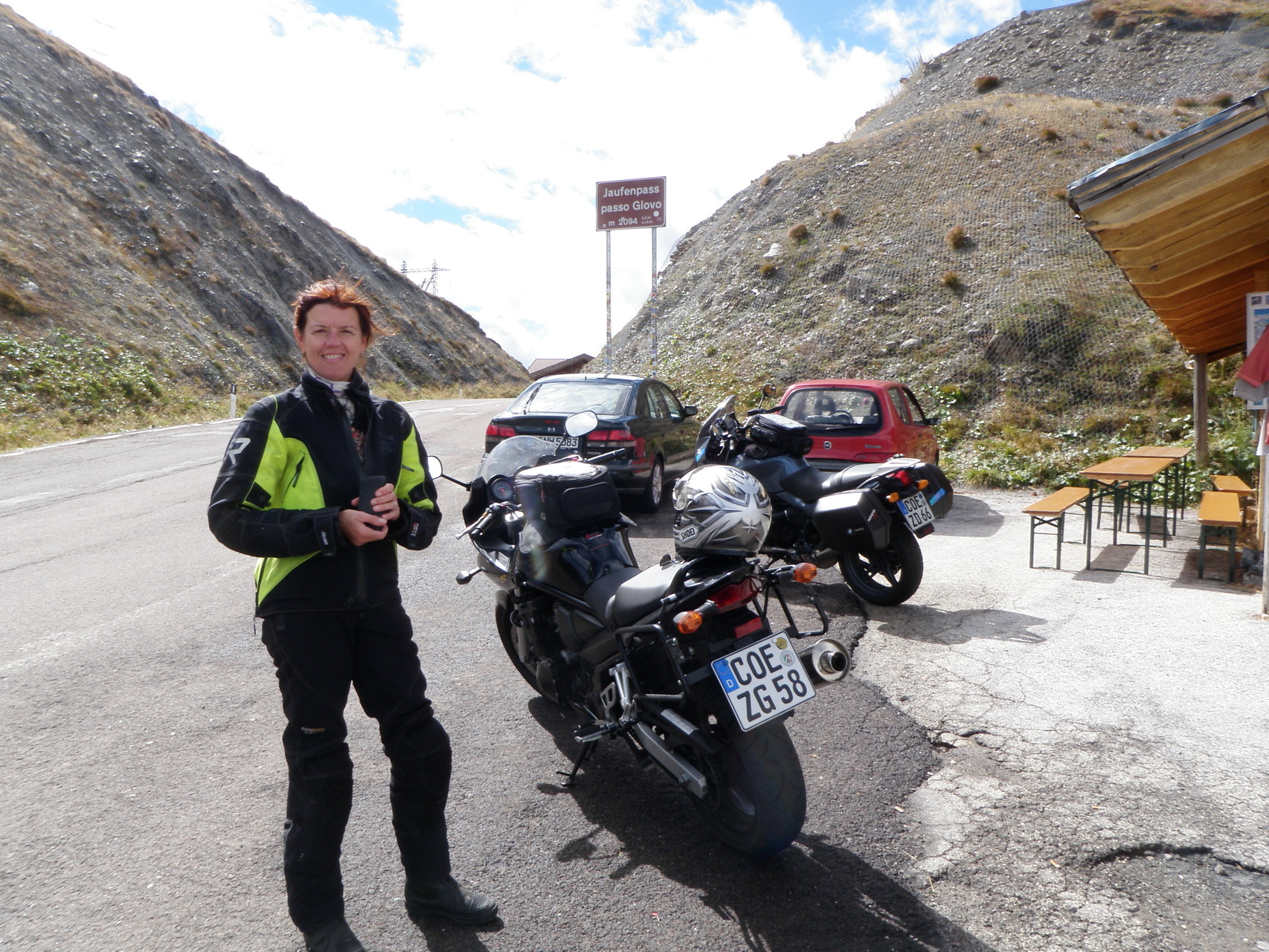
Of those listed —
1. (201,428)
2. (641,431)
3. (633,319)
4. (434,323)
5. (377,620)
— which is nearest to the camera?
(377,620)

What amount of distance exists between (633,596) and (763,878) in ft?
3.59

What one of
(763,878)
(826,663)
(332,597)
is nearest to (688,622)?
(826,663)

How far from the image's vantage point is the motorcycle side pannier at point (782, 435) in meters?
7.21

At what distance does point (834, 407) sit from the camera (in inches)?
399

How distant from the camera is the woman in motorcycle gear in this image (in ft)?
8.42

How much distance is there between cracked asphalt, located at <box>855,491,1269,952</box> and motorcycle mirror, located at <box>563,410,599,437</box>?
2.12 m

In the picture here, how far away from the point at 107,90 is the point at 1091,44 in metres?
43.1

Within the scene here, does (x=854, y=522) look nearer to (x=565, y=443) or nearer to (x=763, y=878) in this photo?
(x=565, y=443)

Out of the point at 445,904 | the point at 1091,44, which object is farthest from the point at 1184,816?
the point at 1091,44

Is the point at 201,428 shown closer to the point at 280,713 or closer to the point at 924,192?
the point at 280,713

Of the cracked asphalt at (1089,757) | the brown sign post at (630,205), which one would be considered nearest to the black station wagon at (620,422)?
the cracked asphalt at (1089,757)

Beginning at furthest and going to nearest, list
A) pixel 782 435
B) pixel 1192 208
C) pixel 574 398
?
pixel 574 398, pixel 782 435, pixel 1192 208

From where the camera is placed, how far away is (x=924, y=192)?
2741 cm

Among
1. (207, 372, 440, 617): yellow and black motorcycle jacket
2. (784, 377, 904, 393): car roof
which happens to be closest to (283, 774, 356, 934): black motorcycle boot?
(207, 372, 440, 617): yellow and black motorcycle jacket
